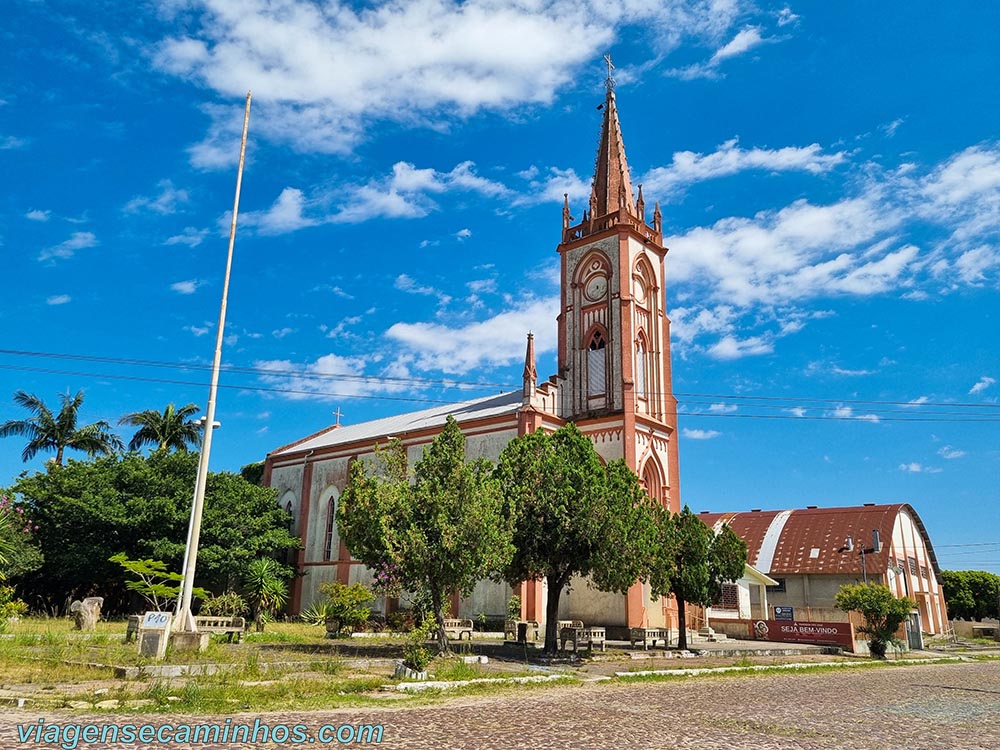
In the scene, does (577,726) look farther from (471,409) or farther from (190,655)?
(471,409)

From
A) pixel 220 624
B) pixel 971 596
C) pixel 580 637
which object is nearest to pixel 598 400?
pixel 580 637

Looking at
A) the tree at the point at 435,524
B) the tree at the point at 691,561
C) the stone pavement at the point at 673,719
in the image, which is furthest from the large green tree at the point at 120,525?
the stone pavement at the point at 673,719

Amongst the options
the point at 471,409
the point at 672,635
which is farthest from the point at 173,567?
the point at 672,635

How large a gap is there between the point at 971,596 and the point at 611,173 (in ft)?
196

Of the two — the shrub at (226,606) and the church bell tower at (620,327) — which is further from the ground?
the church bell tower at (620,327)

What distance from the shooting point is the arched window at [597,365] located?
36062 mm

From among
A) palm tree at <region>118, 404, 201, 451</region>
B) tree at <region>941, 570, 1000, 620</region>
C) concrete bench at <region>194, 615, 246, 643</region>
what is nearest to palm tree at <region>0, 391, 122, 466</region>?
palm tree at <region>118, 404, 201, 451</region>

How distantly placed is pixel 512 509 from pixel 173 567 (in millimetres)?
24014

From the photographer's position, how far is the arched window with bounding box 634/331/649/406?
35869 mm

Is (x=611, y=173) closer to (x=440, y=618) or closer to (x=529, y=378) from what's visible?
(x=529, y=378)

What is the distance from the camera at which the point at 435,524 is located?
61.1 feet

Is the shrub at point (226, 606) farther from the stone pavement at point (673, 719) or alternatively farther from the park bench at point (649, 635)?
the stone pavement at point (673, 719)

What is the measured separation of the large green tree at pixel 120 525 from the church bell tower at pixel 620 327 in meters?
18.4

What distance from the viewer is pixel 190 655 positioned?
53.6ft
